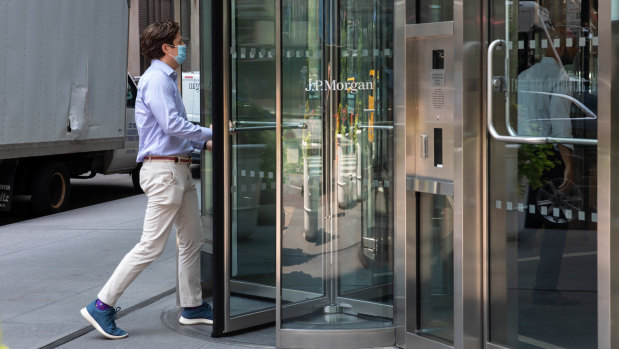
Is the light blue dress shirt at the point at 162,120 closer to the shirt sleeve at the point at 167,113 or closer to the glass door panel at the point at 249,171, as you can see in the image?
the shirt sleeve at the point at 167,113

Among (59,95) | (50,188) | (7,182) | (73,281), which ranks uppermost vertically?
(59,95)

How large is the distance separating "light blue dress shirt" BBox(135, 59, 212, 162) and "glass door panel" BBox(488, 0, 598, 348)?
1875mm

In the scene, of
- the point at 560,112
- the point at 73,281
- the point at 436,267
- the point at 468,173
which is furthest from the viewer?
the point at 73,281

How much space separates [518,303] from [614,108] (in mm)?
1215

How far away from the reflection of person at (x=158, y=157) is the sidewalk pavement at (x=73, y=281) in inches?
11.5

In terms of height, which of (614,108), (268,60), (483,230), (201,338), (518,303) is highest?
(268,60)

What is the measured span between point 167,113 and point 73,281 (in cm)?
269

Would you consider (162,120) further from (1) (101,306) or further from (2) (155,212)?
(1) (101,306)

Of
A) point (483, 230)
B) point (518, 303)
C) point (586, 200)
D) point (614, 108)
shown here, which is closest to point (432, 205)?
point (483, 230)

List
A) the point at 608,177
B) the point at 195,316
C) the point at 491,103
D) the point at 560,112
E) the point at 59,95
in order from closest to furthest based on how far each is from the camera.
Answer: the point at 608,177
the point at 560,112
the point at 491,103
the point at 195,316
the point at 59,95

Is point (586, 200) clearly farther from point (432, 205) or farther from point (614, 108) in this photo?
point (432, 205)

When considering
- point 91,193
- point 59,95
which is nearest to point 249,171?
point 59,95

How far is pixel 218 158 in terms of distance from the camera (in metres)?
5.45

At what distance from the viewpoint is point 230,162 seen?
558 centimetres
